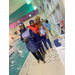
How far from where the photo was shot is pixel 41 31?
5.18 feet

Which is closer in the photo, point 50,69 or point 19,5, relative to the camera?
point 50,69

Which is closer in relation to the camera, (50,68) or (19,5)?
(50,68)

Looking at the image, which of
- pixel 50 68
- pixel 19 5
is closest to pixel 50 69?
pixel 50 68

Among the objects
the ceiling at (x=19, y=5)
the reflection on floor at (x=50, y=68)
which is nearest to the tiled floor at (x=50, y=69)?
the reflection on floor at (x=50, y=68)

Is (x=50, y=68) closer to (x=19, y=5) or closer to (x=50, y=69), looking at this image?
(x=50, y=69)

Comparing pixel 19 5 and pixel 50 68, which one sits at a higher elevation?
pixel 19 5
